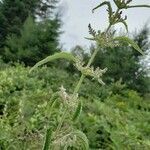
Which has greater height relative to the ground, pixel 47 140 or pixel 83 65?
pixel 83 65

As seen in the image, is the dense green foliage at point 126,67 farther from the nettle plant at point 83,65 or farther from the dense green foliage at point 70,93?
the nettle plant at point 83,65

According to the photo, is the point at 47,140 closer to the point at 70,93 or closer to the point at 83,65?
the point at 83,65

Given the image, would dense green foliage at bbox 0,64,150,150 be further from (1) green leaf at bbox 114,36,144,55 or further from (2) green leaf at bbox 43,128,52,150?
(1) green leaf at bbox 114,36,144,55

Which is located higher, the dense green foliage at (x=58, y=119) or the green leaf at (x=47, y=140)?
the dense green foliage at (x=58, y=119)

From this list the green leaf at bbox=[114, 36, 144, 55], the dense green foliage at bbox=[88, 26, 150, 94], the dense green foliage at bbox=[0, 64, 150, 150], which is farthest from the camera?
the dense green foliage at bbox=[88, 26, 150, 94]

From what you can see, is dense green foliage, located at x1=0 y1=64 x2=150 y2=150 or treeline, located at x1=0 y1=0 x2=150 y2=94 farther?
treeline, located at x1=0 y1=0 x2=150 y2=94

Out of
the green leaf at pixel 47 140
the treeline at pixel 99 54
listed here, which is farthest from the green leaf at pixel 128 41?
the treeline at pixel 99 54

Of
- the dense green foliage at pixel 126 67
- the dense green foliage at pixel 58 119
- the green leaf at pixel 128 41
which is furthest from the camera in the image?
the dense green foliage at pixel 126 67

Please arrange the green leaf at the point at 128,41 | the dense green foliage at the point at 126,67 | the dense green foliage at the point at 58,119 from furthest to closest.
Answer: the dense green foliage at the point at 126,67 → the dense green foliage at the point at 58,119 → the green leaf at the point at 128,41

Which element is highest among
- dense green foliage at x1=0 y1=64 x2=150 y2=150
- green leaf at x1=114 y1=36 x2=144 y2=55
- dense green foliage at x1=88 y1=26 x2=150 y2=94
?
dense green foliage at x1=88 y1=26 x2=150 y2=94

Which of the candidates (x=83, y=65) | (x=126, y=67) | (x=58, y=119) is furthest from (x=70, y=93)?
(x=126, y=67)

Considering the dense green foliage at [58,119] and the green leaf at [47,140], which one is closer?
the green leaf at [47,140]

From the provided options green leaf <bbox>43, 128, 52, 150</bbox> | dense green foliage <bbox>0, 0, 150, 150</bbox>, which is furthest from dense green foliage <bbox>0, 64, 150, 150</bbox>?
green leaf <bbox>43, 128, 52, 150</bbox>

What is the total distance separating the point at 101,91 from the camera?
54.4ft
